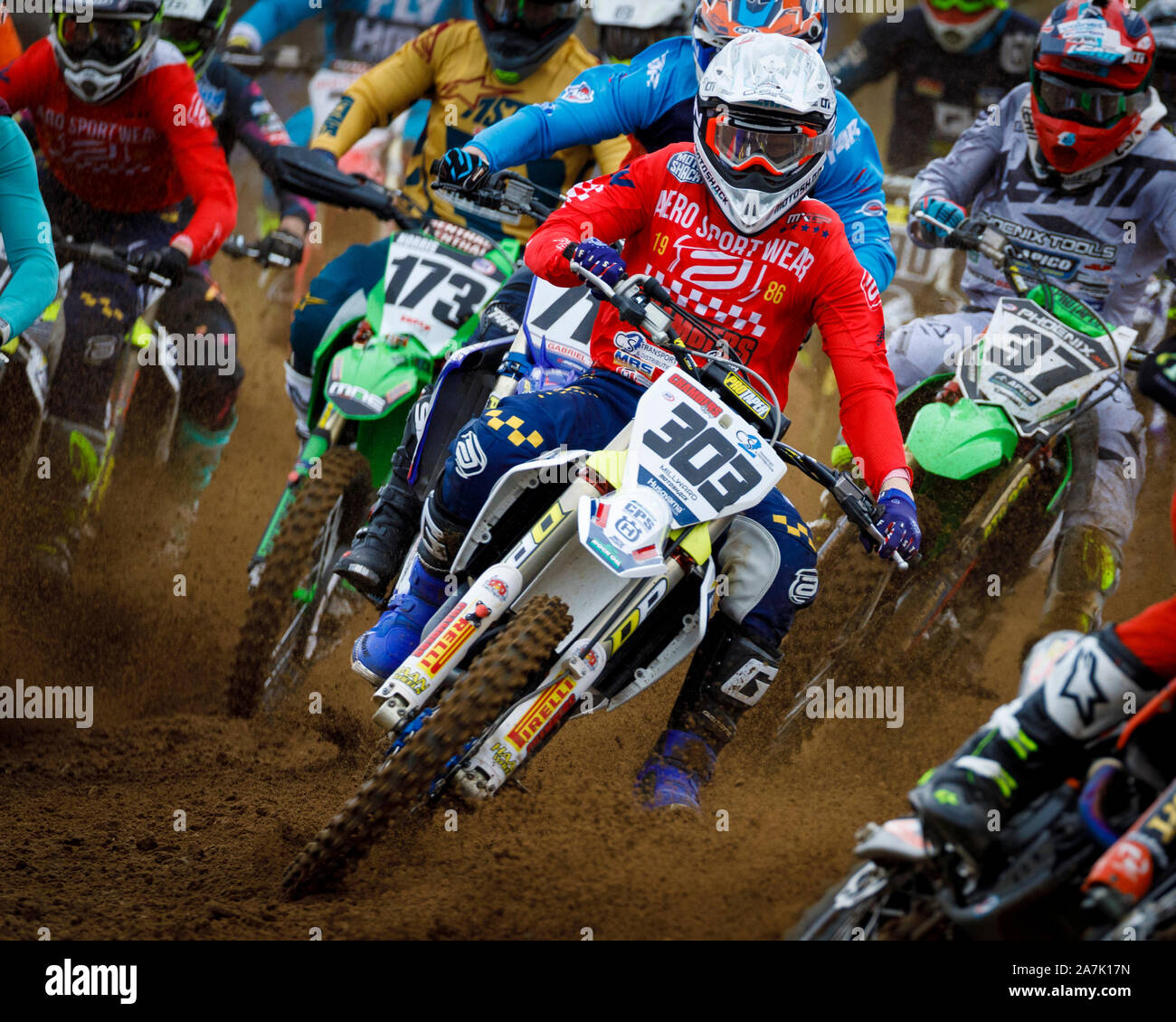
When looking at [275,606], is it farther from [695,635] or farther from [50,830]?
[695,635]

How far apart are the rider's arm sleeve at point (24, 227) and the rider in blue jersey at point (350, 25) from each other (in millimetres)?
4193

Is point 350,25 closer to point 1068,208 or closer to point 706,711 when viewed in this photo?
point 1068,208

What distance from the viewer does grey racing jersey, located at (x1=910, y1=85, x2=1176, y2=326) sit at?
6527 millimetres

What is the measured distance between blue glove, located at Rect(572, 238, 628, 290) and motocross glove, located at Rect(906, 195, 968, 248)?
233 centimetres

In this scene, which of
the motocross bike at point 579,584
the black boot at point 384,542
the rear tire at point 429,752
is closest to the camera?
the rear tire at point 429,752

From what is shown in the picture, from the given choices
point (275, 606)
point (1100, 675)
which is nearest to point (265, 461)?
point (275, 606)

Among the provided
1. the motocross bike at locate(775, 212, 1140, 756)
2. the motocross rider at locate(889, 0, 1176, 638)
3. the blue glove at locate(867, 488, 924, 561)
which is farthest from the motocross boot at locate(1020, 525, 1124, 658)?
the blue glove at locate(867, 488, 924, 561)

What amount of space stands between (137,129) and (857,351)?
392cm

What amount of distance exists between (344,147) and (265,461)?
269cm

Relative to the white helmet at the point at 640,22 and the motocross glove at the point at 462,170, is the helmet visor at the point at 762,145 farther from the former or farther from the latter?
the white helmet at the point at 640,22

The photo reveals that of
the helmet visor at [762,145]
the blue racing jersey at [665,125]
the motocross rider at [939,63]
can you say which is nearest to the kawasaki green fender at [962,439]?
the blue racing jersey at [665,125]

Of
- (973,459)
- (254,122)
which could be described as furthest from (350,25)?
(973,459)

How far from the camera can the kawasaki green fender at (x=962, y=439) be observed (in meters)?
5.65

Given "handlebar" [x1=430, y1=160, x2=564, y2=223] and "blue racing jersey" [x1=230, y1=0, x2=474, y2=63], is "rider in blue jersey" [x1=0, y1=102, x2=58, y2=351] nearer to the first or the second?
"handlebar" [x1=430, y1=160, x2=564, y2=223]
